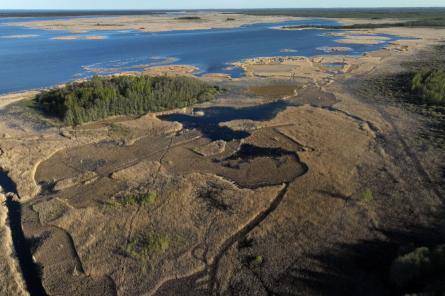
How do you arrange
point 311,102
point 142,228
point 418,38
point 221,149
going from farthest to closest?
point 418,38 → point 311,102 → point 221,149 → point 142,228

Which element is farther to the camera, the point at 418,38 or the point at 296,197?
the point at 418,38

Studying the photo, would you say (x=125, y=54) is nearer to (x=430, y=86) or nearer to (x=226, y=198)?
(x=430, y=86)

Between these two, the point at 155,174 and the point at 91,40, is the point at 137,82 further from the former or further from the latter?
the point at 91,40

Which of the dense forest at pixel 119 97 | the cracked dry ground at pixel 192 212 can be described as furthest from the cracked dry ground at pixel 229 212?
the dense forest at pixel 119 97

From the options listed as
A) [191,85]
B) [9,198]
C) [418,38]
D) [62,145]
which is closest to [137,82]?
[191,85]

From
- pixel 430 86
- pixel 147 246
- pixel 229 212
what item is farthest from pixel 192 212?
pixel 430 86

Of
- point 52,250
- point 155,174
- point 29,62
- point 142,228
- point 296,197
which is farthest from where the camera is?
point 29,62

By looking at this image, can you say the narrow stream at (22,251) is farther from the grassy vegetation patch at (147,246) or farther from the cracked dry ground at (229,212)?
the grassy vegetation patch at (147,246)

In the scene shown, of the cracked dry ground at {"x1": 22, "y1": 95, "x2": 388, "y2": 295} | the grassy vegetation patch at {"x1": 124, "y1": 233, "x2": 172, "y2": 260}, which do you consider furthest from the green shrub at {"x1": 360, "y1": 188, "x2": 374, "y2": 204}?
the grassy vegetation patch at {"x1": 124, "y1": 233, "x2": 172, "y2": 260}
